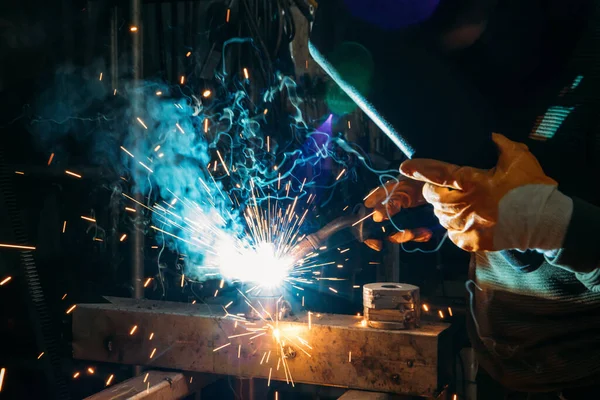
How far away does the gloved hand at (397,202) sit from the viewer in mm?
1964

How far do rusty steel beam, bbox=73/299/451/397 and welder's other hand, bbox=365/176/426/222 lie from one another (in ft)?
1.55

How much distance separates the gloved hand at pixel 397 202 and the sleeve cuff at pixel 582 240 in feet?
2.41

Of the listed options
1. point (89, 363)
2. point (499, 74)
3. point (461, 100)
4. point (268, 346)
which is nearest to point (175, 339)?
point (268, 346)

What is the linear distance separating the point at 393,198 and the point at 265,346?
0.81 m

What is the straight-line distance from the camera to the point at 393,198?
2.01 metres

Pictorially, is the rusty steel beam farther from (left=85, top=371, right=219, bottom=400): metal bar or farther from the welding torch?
the welding torch

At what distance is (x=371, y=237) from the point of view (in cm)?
200

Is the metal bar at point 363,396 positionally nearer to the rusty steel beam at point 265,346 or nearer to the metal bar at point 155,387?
the rusty steel beam at point 265,346

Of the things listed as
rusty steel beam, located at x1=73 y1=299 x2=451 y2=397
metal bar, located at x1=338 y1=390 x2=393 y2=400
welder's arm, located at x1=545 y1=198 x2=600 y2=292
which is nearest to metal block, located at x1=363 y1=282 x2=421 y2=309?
rusty steel beam, located at x1=73 y1=299 x2=451 y2=397

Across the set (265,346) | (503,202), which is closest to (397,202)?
(503,202)

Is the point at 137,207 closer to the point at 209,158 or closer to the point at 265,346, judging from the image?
the point at 209,158

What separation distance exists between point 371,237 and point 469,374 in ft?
4.71

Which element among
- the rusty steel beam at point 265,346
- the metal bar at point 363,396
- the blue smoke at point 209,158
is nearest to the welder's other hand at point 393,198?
the rusty steel beam at point 265,346

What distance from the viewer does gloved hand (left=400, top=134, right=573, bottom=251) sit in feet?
4.19
